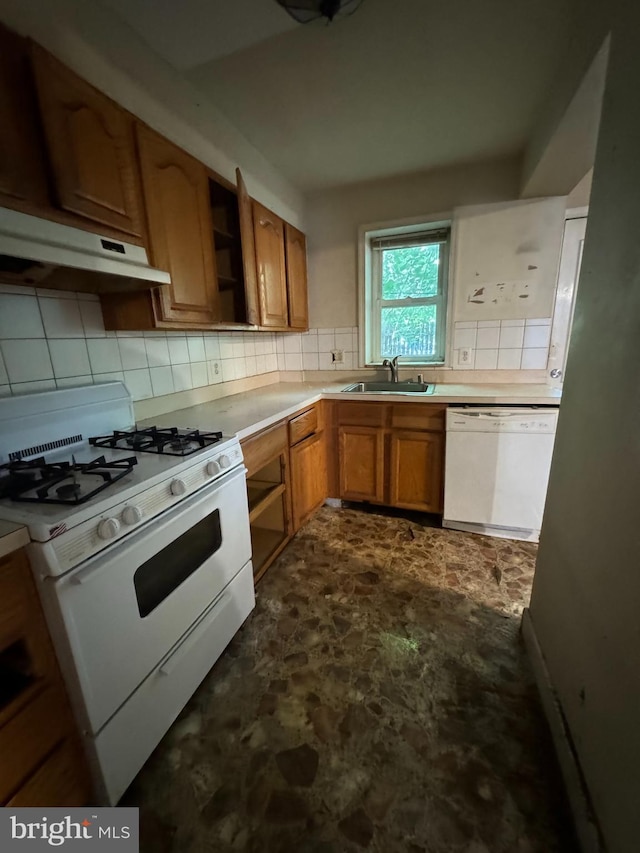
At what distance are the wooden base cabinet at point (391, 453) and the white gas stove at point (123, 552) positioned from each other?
111 centimetres

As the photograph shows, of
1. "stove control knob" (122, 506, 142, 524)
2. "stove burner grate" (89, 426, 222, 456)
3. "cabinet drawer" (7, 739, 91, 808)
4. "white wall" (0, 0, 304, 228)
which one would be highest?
"white wall" (0, 0, 304, 228)

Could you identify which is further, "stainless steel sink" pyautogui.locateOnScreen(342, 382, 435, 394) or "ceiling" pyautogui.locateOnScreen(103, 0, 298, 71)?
"stainless steel sink" pyautogui.locateOnScreen(342, 382, 435, 394)

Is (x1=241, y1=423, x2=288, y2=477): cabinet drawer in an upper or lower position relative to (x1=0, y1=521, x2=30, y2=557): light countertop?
lower

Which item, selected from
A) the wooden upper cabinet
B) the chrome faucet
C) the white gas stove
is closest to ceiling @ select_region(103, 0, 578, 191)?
the wooden upper cabinet

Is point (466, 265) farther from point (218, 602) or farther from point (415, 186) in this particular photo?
point (218, 602)

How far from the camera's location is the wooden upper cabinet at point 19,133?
93 centimetres

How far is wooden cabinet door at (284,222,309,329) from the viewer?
2469 mm

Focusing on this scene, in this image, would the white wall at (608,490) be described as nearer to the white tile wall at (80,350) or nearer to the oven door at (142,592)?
the oven door at (142,592)

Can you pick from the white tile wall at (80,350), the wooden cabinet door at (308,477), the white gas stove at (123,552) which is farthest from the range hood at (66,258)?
the wooden cabinet door at (308,477)

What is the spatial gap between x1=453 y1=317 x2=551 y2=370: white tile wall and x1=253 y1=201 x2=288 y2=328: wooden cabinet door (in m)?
1.30

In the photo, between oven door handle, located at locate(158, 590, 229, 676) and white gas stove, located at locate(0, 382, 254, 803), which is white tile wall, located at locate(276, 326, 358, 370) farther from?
oven door handle, located at locate(158, 590, 229, 676)

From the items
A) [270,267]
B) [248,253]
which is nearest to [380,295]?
[270,267]

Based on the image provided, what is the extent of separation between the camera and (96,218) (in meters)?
1.15

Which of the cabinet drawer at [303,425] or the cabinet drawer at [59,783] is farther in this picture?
the cabinet drawer at [303,425]
